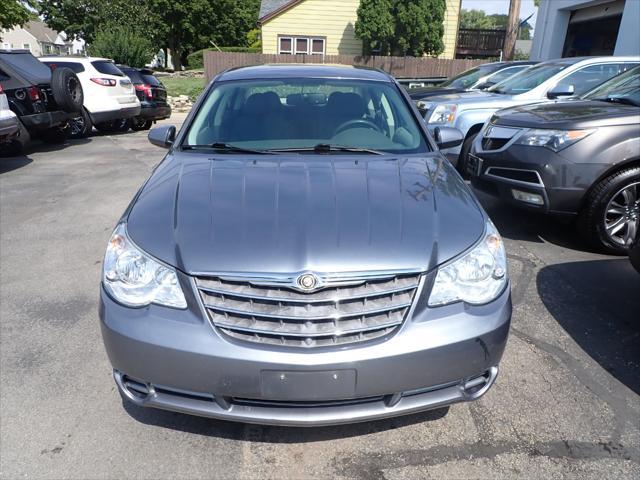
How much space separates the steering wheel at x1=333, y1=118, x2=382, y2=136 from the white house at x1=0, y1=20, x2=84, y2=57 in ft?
195

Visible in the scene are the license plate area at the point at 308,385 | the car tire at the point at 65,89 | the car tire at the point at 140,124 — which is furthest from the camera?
the car tire at the point at 140,124

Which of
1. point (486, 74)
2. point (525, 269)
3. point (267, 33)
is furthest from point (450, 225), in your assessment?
point (267, 33)

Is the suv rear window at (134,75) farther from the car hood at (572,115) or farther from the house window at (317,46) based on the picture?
the house window at (317,46)

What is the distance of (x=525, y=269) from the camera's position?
406 cm

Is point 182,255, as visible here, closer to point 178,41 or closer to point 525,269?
point 525,269

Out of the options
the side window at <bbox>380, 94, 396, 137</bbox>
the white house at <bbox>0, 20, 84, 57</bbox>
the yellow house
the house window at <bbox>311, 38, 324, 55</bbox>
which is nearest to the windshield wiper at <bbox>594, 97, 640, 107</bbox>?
the side window at <bbox>380, 94, 396, 137</bbox>

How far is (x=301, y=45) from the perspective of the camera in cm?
2577

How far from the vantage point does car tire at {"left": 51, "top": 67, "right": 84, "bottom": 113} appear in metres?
8.55

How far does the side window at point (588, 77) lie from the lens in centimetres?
694

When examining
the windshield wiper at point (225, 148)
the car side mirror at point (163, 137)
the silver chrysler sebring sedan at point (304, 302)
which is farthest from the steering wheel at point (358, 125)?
the car side mirror at point (163, 137)

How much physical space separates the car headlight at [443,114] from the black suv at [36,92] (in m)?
6.55

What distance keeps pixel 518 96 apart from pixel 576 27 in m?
13.4

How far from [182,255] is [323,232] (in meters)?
0.58

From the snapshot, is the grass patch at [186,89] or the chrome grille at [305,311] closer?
the chrome grille at [305,311]
